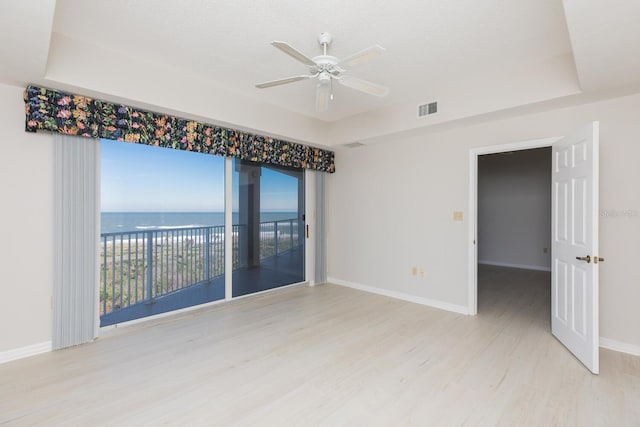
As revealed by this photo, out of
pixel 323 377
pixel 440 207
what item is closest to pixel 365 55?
pixel 323 377

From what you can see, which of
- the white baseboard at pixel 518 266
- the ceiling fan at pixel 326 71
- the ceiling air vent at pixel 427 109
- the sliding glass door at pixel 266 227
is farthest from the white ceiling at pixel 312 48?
the white baseboard at pixel 518 266

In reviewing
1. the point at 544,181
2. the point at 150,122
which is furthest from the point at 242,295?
the point at 544,181

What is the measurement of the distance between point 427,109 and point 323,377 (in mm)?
3236

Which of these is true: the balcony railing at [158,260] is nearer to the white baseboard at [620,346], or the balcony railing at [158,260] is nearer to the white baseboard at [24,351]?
the white baseboard at [24,351]

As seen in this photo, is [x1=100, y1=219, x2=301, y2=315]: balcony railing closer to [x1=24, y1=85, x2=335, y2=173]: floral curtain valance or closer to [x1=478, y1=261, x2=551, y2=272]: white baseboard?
[x1=24, y1=85, x2=335, y2=173]: floral curtain valance

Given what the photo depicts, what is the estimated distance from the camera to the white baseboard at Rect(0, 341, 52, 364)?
102 inches

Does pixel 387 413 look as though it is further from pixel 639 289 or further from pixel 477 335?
pixel 639 289

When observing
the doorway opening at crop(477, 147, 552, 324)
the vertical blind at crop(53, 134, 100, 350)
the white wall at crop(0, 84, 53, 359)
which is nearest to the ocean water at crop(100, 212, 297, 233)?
the vertical blind at crop(53, 134, 100, 350)

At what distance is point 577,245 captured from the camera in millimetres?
2721

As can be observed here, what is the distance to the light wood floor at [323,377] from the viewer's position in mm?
1949

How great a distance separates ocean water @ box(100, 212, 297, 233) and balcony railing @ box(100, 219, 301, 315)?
0.06 metres

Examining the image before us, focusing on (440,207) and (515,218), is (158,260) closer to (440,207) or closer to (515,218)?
(440,207)

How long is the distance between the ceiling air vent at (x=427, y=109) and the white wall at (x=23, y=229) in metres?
3.99

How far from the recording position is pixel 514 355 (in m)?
2.74
